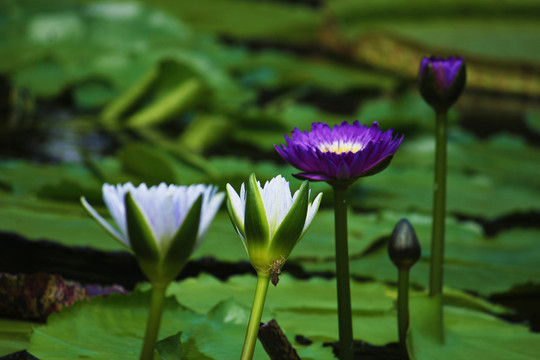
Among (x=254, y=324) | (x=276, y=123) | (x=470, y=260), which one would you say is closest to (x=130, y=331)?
(x=254, y=324)

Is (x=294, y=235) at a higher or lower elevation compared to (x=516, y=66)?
lower

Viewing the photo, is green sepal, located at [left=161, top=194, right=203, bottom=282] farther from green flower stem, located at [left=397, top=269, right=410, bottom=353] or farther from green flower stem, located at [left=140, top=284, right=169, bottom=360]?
green flower stem, located at [left=397, top=269, right=410, bottom=353]

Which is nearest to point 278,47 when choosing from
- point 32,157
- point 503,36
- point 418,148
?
point 503,36

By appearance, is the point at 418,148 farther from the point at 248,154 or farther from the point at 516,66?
the point at 516,66

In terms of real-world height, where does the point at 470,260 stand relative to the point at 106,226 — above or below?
above

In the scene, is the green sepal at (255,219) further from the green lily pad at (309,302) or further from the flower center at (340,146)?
the green lily pad at (309,302)

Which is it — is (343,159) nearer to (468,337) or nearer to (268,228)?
(268,228)
